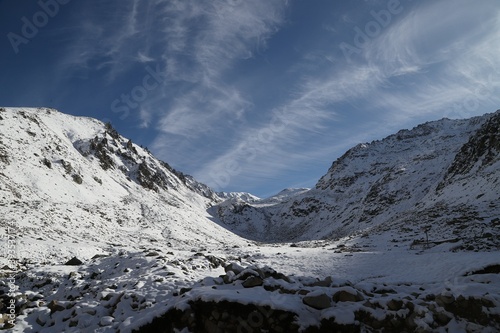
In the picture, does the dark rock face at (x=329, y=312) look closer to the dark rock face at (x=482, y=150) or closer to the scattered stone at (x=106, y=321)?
the scattered stone at (x=106, y=321)

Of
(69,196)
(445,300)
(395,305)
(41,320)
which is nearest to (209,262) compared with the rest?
(41,320)

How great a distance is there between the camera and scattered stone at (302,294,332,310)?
7.86 meters

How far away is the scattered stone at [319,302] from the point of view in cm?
786

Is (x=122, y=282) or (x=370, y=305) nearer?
(x=370, y=305)

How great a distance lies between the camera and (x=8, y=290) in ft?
39.3

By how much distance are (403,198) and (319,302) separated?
56.3m

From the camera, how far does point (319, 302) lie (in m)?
7.90

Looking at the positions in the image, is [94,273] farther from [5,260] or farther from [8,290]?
[5,260]

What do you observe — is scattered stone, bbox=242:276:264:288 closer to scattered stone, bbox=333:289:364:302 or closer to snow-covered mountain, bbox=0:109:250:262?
scattered stone, bbox=333:289:364:302

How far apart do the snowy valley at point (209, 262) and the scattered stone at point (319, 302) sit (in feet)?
0.12

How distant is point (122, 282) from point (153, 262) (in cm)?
213

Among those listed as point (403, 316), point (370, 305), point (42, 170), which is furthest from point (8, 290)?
point (42, 170)

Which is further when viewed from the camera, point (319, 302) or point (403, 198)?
point (403, 198)

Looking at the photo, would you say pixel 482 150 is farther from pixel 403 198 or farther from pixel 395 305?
pixel 395 305
